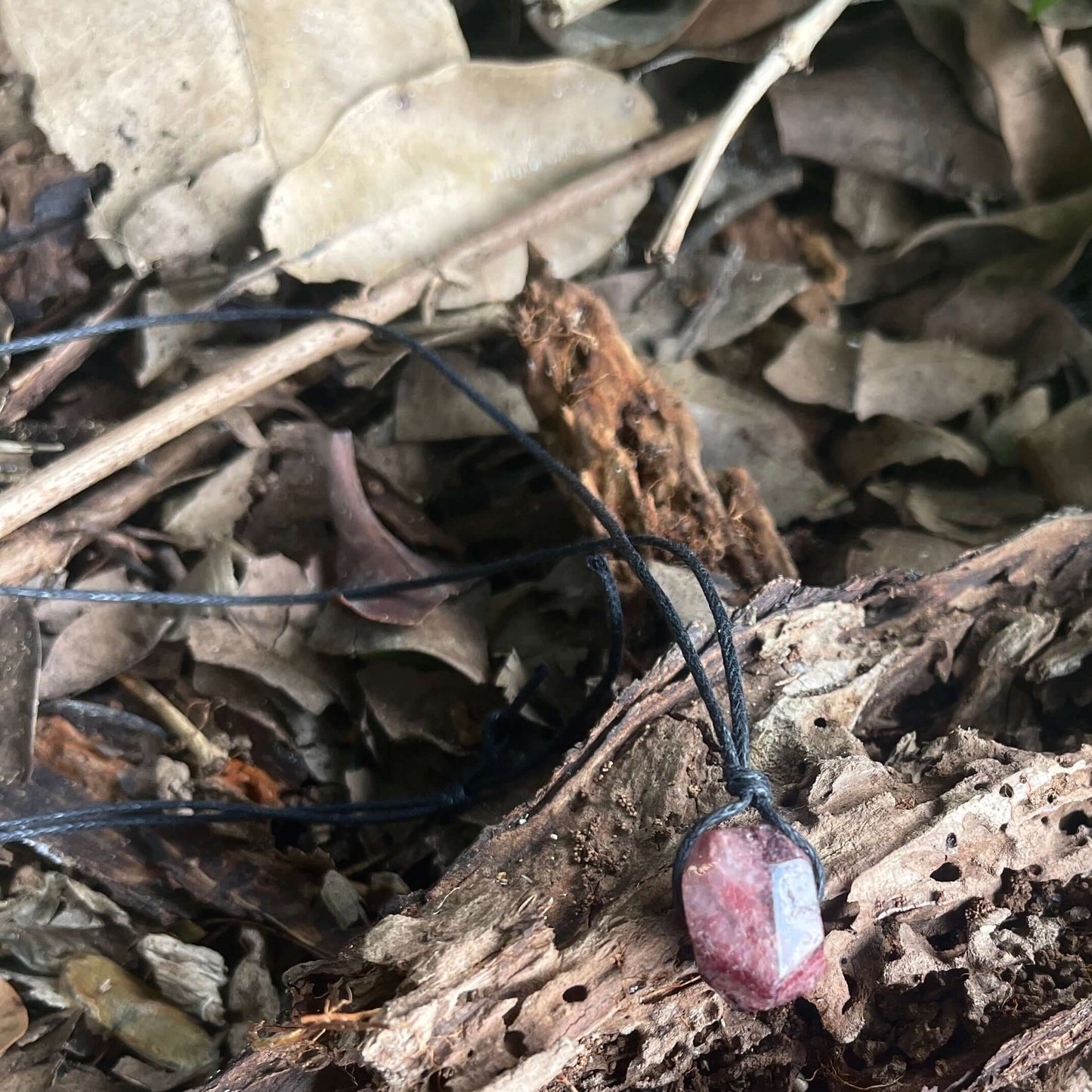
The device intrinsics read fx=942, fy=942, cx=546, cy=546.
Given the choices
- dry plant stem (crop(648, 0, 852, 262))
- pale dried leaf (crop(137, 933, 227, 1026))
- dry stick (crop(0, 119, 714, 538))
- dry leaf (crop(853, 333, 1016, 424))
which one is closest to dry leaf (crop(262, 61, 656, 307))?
dry stick (crop(0, 119, 714, 538))

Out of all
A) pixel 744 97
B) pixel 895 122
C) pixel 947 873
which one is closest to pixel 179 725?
pixel 947 873

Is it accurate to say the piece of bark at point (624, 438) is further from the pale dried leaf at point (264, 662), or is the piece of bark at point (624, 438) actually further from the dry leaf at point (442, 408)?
the pale dried leaf at point (264, 662)

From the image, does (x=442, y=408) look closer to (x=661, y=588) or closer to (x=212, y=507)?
(x=212, y=507)

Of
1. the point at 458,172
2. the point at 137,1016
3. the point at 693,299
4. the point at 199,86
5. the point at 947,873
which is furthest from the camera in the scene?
the point at 693,299

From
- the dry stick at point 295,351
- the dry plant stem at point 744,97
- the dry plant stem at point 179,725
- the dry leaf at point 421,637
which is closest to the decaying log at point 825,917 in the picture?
the dry leaf at point 421,637

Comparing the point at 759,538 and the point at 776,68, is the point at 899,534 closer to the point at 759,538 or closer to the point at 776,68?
the point at 759,538

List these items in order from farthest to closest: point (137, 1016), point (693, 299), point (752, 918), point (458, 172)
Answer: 1. point (693, 299)
2. point (458, 172)
3. point (137, 1016)
4. point (752, 918)

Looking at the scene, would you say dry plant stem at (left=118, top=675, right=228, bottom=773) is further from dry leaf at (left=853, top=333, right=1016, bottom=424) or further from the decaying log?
dry leaf at (left=853, top=333, right=1016, bottom=424)

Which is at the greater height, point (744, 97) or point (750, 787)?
point (744, 97)
